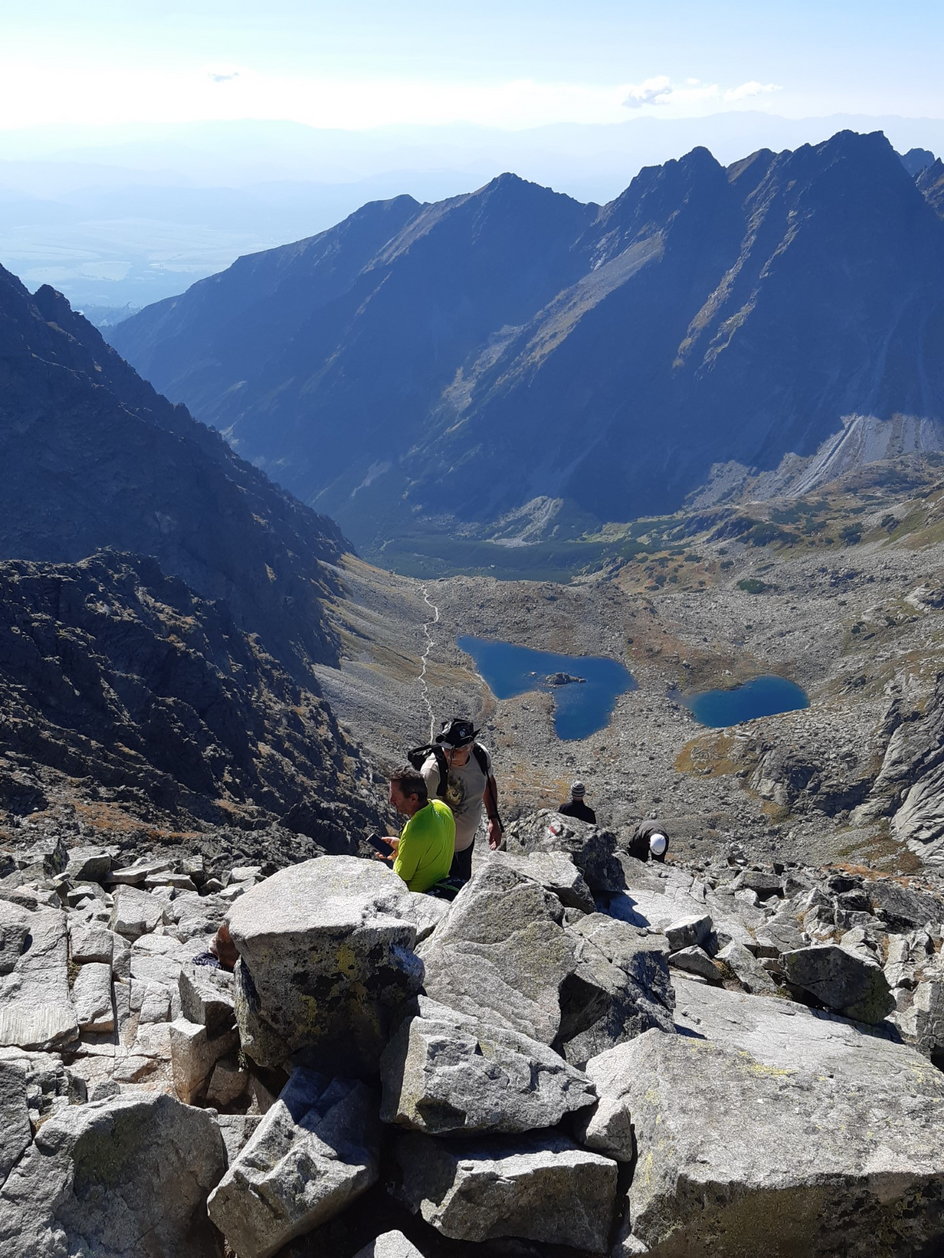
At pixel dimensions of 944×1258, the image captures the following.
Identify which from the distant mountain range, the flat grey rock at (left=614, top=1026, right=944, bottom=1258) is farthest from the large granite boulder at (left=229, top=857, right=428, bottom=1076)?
the distant mountain range

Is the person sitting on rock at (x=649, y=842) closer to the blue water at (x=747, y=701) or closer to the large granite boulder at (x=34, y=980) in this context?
the large granite boulder at (x=34, y=980)

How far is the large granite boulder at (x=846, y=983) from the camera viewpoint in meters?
13.9

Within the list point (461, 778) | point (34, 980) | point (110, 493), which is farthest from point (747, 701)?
point (34, 980)

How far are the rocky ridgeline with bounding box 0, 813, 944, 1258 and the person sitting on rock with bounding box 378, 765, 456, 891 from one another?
51.3 inches

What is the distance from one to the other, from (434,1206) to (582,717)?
14444 centimetres

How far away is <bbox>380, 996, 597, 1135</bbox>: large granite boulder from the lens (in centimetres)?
805

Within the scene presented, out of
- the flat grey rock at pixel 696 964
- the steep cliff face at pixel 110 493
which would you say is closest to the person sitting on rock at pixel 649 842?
the flat grey rock at pixel 696 964

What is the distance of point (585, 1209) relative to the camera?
26.1 feet

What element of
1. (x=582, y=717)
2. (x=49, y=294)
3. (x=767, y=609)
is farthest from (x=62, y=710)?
(x=767, y=609)

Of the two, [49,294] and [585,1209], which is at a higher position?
[49,294]

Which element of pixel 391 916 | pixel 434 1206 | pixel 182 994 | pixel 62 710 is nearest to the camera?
pixel 434 1206

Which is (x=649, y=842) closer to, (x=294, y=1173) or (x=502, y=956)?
(x=502, y=956)

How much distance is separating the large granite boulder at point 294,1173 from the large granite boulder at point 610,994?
2766 millimetres

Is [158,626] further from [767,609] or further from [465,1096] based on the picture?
[767,609]
